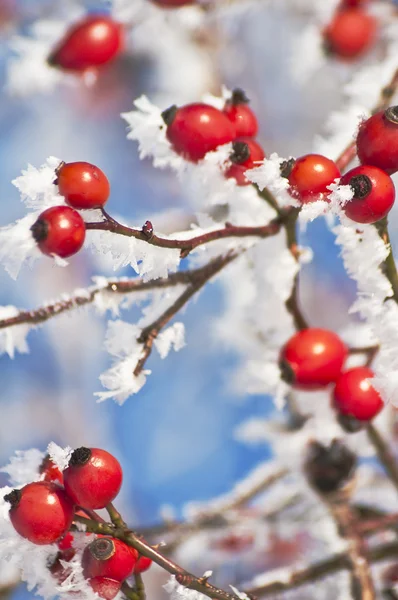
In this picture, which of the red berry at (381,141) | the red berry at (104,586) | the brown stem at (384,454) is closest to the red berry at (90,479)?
the red berry at (104,586)

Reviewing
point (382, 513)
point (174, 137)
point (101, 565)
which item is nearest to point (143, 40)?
point (174, 137)

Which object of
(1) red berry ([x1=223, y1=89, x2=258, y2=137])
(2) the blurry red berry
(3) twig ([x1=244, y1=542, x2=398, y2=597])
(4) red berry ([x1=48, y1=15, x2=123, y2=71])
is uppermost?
(4) red berry ([x1=48, y1=15, x2=123, y2=71])

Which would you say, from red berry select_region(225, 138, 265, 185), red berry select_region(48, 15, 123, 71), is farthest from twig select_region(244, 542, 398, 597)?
red berry select_region(48, 15, 123, 71)

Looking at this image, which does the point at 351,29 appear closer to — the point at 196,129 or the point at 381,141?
the point at 196,129

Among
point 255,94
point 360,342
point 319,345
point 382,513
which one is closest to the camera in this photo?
point 319,345

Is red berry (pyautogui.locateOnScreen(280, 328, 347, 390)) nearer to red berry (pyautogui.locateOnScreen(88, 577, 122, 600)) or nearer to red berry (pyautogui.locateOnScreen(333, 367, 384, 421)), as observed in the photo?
red berry (pyautogui.locateOnScreen(333, 367, 384, 421))

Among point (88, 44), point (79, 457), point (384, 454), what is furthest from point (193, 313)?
point (79, 457)

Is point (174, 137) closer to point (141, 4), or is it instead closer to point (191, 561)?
point (141, 4)
